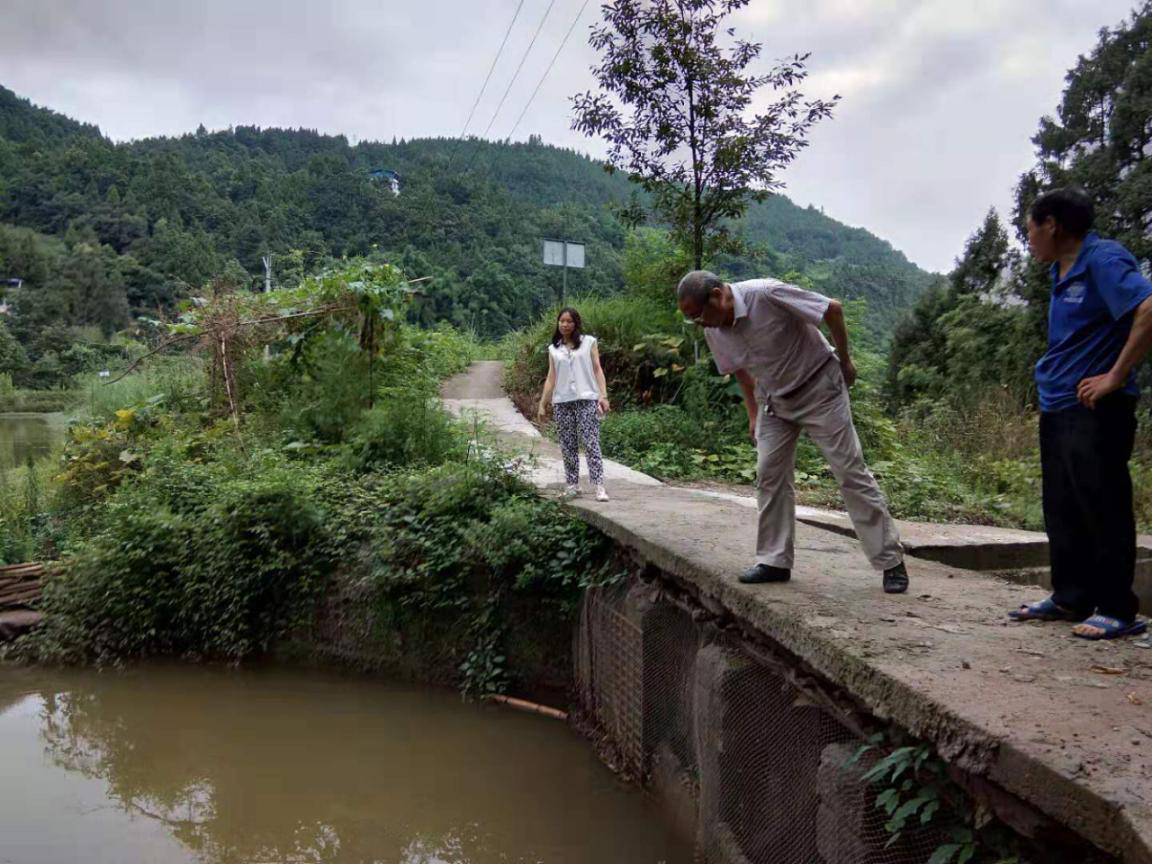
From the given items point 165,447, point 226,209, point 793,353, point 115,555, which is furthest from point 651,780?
point 226,209

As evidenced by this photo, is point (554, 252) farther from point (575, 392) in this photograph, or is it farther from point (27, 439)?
point (27, 439)

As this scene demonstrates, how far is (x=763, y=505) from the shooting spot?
3611 millimetres

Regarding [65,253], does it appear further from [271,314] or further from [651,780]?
[651,780]

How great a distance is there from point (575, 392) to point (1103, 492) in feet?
13.6

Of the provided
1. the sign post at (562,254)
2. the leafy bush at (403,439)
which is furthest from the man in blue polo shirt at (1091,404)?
the sign post at (562,254)

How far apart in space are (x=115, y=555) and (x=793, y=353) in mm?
5593

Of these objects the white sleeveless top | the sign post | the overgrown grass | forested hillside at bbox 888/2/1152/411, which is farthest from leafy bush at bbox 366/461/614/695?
forested hillside at bbox 888/2/1152/411

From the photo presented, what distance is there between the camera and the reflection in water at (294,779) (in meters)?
3.91

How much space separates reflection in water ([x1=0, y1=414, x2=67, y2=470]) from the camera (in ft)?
41.4

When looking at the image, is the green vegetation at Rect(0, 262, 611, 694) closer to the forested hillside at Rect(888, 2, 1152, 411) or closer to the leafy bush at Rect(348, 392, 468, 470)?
the leafy bush at Rect(348, 392, 468, 470)

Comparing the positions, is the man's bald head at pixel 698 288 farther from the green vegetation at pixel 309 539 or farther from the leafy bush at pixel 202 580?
the leafy bush at pixel 202 580

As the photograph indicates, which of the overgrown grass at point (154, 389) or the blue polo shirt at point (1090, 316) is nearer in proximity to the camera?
the blue polo shirt at point (1090, 316)

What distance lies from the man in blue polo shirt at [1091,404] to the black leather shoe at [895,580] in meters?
0.59

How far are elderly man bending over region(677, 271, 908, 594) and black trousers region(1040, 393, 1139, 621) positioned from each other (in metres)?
0.69
